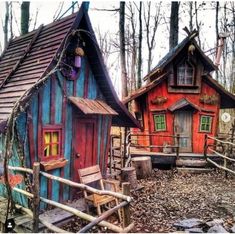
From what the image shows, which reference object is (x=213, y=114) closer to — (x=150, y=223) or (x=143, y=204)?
(x=143, y=204)

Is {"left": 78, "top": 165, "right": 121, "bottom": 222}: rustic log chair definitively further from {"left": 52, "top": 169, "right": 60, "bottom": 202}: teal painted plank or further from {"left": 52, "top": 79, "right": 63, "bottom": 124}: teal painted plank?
{"left": 52, "top": 79, "right": 63, "bottom": 124}: teal painted plank

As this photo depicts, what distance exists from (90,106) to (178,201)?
4.15 m

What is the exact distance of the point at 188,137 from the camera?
15.6 meters

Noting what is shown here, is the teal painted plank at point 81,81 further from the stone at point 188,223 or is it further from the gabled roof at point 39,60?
the stone at point 188,223

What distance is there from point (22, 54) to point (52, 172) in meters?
3.91

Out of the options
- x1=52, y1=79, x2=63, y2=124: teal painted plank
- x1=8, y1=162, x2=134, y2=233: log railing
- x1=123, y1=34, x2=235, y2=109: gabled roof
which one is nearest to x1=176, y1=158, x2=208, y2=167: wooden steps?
x1=123, y1=34, x2=235, y2=109: gabled roof

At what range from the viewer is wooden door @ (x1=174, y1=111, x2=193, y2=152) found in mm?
15547

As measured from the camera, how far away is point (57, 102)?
321 inches

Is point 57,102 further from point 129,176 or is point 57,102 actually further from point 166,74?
point 166,74

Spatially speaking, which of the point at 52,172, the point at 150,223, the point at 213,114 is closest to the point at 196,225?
the point at 150,223

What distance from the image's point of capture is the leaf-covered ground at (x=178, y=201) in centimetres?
777

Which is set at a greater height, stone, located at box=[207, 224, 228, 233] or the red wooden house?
the red wooden house

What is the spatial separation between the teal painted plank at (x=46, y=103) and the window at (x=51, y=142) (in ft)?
0.80

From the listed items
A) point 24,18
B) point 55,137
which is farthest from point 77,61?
point 24,18
